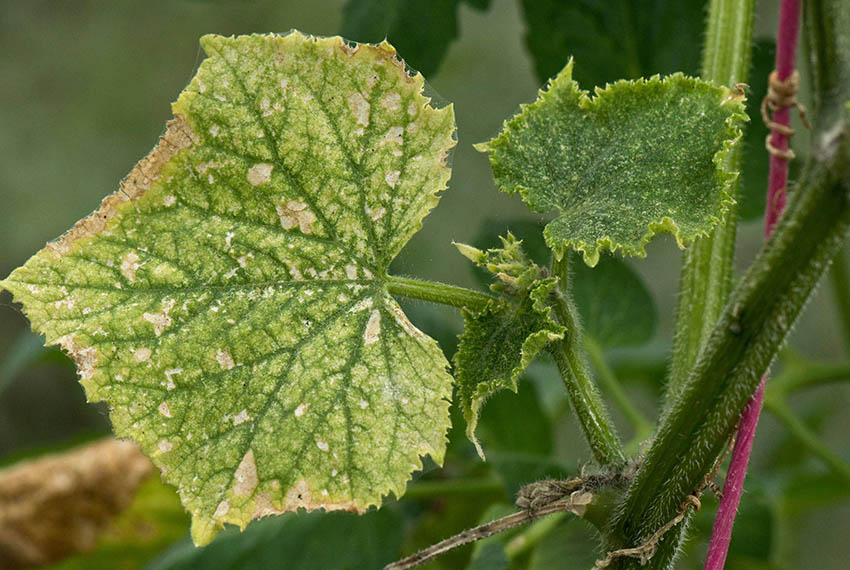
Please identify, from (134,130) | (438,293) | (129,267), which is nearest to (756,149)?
(438,293)

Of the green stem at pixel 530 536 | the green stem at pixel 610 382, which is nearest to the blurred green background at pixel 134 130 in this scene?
the green stem at pixel 610 382

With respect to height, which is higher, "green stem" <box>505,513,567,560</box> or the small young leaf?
the small young leaf

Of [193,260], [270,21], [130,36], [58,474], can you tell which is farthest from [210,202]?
[130,36]

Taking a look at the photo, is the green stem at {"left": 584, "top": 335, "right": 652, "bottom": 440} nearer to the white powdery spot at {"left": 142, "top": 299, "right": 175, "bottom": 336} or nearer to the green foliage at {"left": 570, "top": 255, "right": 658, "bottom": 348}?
the green foliage at {"left": 570, "top": 255, "right": 658, "bottom": 348}

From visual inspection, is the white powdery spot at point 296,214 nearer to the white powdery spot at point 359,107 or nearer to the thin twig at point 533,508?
the white powdery spot at point 359,107

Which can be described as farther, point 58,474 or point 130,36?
point 130,36

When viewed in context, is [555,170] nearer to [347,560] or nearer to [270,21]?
[347,560]

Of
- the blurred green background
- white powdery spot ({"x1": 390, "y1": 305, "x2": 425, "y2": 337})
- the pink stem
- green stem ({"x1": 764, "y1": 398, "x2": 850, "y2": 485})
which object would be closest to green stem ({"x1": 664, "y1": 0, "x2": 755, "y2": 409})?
the pink stem
